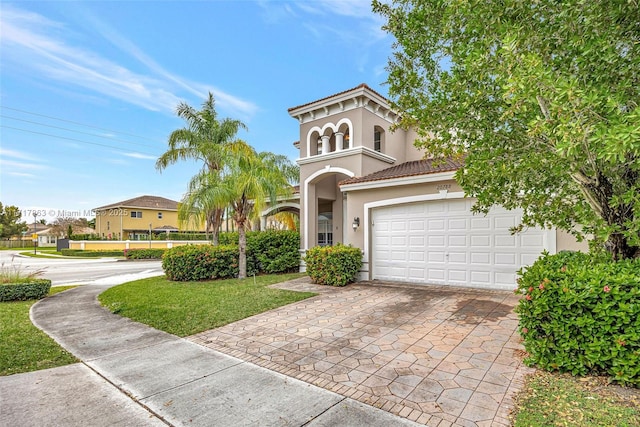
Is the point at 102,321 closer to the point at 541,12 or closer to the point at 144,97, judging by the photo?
the point at 541,12

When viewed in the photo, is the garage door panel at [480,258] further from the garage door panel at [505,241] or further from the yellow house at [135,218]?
the yellow house at [135,218]

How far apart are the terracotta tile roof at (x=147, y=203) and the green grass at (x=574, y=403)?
44.5m

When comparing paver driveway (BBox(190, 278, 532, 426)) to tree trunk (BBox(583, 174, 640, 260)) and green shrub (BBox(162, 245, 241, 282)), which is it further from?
green shrub (BBox(162, 245, 241, 282))

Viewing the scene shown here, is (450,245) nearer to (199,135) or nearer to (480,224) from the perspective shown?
(480,224)

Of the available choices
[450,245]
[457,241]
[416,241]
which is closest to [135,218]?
[416,241]

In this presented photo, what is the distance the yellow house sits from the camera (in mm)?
39156

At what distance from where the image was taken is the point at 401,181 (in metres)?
9.65

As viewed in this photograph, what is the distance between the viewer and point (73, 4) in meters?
10.2

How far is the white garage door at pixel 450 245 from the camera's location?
8.21 m

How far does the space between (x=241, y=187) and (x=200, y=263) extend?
3.59 meters

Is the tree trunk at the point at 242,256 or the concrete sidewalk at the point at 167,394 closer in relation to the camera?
the concrete sidewalk at the point at 167,394

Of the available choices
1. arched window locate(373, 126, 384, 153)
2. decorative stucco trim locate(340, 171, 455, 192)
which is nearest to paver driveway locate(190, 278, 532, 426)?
decorative stucco trim locate(340, 171, 455, 192)

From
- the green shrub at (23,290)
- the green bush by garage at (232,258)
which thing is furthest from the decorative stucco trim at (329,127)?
the green shrub at (23,290)

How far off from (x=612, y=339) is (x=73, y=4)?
1571 centimetres
